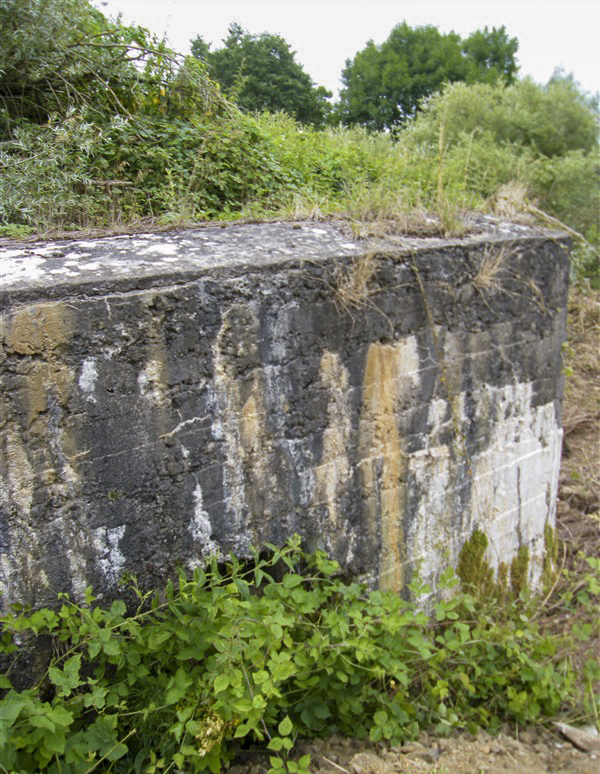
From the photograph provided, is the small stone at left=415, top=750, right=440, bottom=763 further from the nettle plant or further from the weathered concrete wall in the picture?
the weathered concrete wall

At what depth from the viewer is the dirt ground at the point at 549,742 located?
2.76 meters

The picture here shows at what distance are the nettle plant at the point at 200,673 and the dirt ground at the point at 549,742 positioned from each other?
85mm

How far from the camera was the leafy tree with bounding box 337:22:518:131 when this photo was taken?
10.5m

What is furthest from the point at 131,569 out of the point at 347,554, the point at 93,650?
the point at 347,554

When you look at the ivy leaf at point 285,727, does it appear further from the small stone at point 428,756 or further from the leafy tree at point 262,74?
the leafy tree at point 262,74

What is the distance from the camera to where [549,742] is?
3.38 meters

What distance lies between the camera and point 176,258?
8.71 ft

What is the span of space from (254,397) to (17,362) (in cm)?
95

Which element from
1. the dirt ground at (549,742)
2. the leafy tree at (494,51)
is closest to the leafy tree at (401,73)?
the leafy tree at (494,51)

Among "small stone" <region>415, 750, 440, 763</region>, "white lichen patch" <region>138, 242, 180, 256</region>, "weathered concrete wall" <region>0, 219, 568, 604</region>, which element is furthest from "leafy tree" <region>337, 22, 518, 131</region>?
"small stone" <region>415, 750, 440, 763</region>

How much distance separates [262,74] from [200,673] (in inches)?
234

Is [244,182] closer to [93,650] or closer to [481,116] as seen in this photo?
[93,650]

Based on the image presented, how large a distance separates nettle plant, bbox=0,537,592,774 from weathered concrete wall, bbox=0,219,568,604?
→ 6.5 inches

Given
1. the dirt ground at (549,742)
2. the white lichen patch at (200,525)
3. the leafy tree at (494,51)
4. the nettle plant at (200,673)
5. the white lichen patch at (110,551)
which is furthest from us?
the leafy tree at (494,51)
